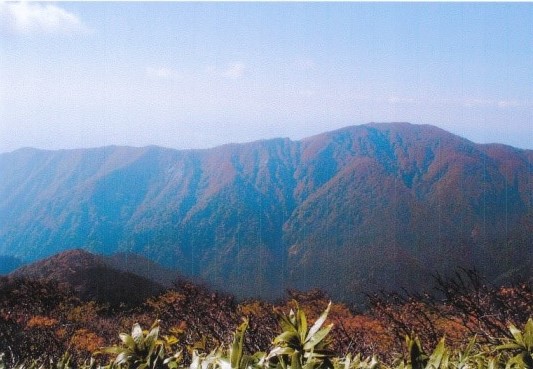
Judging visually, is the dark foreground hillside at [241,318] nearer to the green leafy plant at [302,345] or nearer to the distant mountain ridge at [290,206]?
the green leafy plant at [302,345]

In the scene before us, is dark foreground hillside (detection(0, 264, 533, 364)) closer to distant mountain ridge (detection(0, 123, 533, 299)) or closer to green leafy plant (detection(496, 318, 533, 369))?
green leafy plant (detection(496, 318, 533, 369))

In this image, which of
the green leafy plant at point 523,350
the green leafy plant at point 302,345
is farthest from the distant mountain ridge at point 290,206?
the green leafy plant at point 302,345

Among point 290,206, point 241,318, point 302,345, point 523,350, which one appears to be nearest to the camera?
point 302,345

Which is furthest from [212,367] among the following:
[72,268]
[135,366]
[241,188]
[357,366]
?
[241,188]

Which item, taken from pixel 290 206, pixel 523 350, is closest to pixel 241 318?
pixel 523 350

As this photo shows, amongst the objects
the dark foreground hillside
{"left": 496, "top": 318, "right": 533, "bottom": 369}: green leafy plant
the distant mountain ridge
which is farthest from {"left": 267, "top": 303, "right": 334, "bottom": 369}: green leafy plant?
the distant mountain ridge

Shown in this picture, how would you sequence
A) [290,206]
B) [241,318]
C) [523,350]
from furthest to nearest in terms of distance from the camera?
[290,206] < [241,318] < [523,350]

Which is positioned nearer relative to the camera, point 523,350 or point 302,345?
point 302,345

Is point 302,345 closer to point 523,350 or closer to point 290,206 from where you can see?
point 523,350

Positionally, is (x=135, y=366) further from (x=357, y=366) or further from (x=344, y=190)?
(x=344, y=190)
